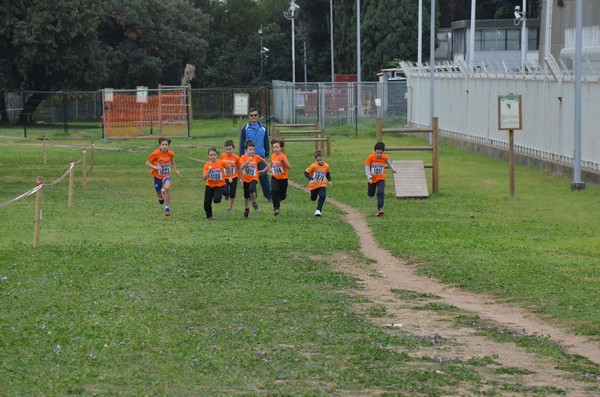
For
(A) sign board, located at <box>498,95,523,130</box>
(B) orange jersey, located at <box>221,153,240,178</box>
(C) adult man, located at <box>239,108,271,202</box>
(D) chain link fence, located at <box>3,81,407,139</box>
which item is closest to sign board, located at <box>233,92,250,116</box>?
(C) adult man, located at <box>239,108,271,202</box>

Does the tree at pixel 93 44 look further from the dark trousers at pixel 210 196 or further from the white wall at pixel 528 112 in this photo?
the dark trousers at pixel 210 196

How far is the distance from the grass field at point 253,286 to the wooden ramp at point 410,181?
425 millimetres

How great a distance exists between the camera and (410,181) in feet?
86.8

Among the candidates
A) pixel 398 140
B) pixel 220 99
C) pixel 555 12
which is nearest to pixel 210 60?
pixel 220 99

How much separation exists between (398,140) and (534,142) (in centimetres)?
1769

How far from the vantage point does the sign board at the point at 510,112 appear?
26.2 metres

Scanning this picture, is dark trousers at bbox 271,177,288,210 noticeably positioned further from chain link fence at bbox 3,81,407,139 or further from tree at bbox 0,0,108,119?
tree at bbox 0,0,108,119

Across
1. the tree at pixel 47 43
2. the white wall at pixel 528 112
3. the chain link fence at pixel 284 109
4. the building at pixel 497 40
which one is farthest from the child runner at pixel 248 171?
the building at pixel 497 40

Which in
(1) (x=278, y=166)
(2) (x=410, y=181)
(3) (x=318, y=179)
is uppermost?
(1) (x=278, y=166)

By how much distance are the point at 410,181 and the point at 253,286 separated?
508 inches

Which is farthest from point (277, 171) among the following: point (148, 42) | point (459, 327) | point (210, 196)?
point (148, 42)

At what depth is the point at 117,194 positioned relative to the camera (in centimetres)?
A: 2852

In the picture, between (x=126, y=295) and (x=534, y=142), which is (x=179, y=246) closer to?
(x=126, y=295)

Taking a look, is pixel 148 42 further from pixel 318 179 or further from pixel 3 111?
pixel 318 179
